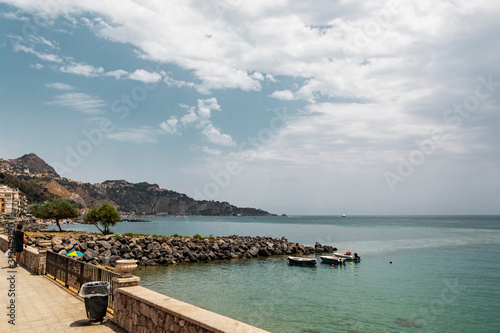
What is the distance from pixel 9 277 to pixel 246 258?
33.8m

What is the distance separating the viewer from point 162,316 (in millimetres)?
6898

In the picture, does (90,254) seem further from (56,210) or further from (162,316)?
(56,210)

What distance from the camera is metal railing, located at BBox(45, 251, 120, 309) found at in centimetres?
988

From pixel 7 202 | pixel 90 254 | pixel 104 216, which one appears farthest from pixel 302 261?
pixel 7 202

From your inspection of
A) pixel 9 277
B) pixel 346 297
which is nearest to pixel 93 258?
pixel 9 277

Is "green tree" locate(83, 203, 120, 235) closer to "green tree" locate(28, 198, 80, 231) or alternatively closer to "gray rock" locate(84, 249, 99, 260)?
"green tree" locate(28, 198, 80, 231)

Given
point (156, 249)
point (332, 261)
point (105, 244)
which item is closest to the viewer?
point (105, 244)

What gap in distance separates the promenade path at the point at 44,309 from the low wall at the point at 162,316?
0.68 m

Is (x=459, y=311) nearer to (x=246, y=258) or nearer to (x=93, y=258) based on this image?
(x=246, y=258)

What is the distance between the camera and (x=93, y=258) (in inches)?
1331

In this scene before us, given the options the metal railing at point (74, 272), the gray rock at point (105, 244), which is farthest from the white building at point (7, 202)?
the metal railing at point (74, 272)

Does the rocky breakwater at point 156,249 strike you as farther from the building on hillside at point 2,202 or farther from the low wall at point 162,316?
the building on hillside at point 2,202

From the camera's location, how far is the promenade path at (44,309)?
8.33m

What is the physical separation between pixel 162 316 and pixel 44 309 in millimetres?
5543
